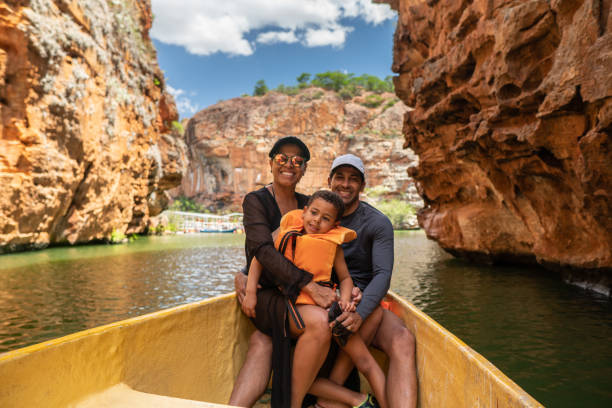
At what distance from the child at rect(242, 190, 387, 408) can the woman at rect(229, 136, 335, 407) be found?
0.24 feet

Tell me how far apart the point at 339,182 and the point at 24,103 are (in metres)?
15.8

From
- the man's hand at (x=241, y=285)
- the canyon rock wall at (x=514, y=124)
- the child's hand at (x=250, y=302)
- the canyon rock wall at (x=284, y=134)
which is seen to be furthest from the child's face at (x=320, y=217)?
the canyon rock wall at (x=284, y=134)

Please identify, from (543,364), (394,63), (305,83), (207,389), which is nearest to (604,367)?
(543,364)

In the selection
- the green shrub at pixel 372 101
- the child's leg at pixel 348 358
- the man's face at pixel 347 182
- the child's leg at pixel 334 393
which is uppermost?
the green shrub at pixel 372 101

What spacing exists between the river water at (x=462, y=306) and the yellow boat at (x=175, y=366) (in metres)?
1.98

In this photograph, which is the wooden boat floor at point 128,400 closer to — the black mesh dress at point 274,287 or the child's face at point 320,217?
the black mesh dress at point 274,287

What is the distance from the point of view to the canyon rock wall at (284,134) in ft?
199

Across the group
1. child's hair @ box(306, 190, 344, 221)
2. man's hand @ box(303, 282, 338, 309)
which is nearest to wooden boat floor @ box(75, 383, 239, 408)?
man's hand @ box(303, 282, 338, 309)

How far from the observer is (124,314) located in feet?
20.3

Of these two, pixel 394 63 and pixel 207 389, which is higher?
pixel 394 63

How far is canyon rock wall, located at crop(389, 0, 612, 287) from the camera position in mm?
5203

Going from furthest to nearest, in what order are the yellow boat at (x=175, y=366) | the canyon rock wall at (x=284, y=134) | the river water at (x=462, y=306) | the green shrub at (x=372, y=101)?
the green shrub at (x=372, y=101) < the canyon rock wall at (x=284, y=134) < the river water at (x=462, y=306) < the yellow boat at (x=175, y=366)

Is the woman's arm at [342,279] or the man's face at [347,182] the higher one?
the man's face at [347,182]

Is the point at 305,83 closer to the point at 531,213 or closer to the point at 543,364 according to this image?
the point at 531,213
